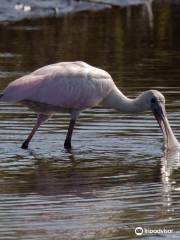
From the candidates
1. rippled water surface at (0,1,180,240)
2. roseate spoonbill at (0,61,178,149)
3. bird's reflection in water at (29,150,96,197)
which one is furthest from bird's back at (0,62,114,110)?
bird's reflection in water at (29,150,96,197)

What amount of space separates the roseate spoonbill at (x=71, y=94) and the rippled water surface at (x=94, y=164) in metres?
0.28

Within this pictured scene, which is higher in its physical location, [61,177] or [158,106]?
[158,106]

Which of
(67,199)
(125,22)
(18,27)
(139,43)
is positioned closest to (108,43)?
(139,43)

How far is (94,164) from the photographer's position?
10688 mm

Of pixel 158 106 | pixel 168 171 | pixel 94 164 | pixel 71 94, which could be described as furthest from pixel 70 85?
pixel 168 171

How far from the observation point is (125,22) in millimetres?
26766

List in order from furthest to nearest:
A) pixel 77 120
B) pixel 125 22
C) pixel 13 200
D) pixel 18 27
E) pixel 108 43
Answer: pixel 125 22 → pixel 18 27 → pixel 108 43 → pixel 77 120 → pixel 13 200

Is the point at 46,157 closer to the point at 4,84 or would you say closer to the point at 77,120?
the point at 77,120

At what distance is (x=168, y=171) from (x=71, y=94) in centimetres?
187

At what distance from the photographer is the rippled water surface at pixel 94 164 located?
811cm

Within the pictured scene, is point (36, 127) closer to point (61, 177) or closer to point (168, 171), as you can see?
point (61, 177)

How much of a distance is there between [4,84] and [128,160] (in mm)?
5295

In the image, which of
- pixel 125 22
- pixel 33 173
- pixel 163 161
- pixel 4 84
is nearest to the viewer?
pixel 33 173

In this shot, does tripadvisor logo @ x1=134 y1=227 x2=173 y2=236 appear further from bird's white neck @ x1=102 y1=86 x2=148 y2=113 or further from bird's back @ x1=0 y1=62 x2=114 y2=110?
bird's white neck @ x1=102 y1=86 x2=148 y2=113
